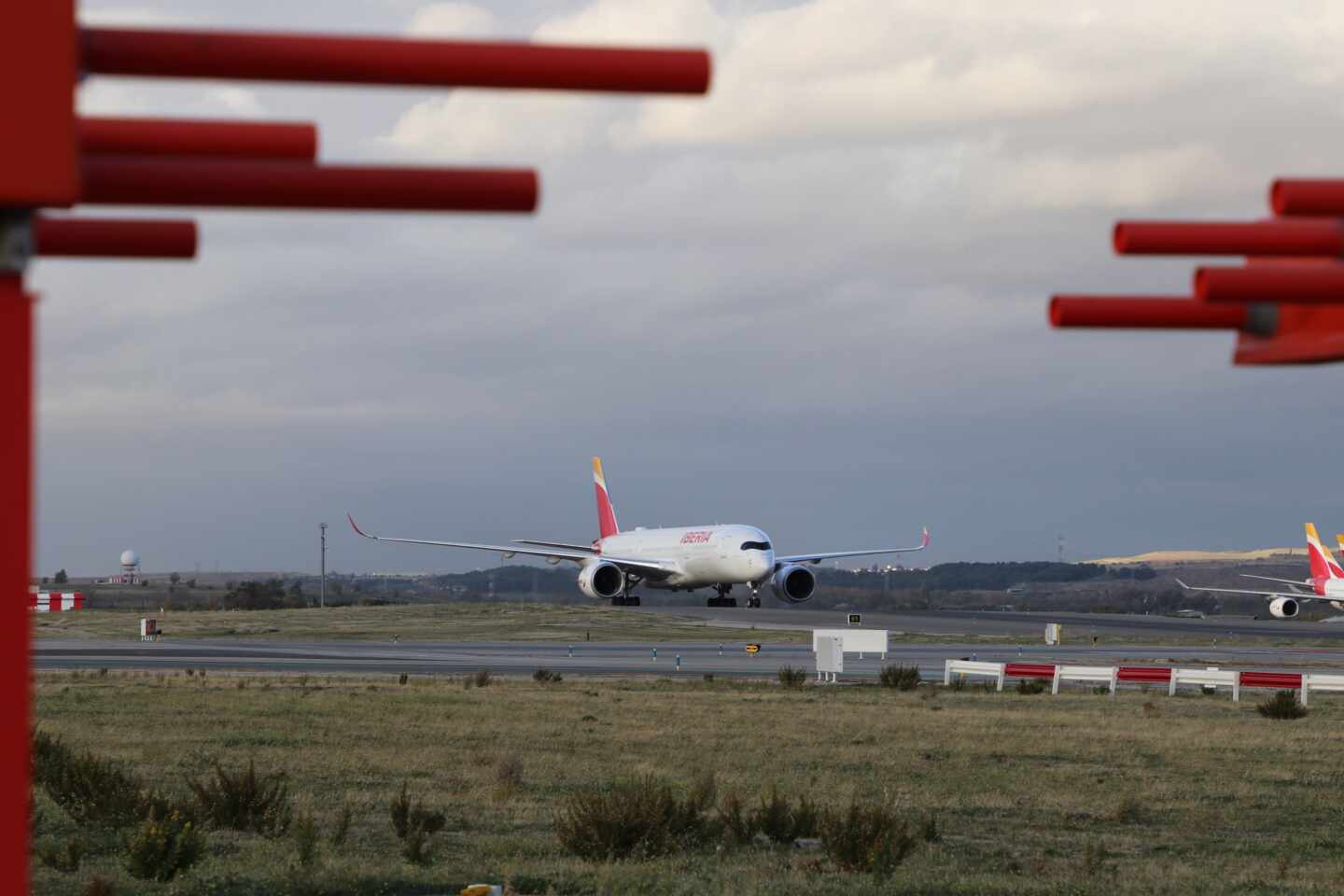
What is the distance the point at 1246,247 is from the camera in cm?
305

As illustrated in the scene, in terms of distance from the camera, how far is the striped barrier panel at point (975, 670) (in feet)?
132

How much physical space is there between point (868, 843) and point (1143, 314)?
13.0 metres

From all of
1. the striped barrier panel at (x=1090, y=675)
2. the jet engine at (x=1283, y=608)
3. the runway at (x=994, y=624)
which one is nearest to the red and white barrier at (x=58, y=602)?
the runway at (x=994, y=624)

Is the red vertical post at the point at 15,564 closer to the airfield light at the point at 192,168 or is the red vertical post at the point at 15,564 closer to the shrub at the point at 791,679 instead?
the airfield light at the point at 192,168

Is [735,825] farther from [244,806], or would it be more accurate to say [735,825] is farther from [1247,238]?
[1247,238]

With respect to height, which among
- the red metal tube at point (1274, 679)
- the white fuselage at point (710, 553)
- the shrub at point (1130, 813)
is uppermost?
the white fuselage at point (710, 553)

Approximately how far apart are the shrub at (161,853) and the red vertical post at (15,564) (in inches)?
490

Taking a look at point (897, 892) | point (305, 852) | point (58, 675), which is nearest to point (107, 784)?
point (305, 852)

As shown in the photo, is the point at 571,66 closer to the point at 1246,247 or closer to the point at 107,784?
the point at 1246,247

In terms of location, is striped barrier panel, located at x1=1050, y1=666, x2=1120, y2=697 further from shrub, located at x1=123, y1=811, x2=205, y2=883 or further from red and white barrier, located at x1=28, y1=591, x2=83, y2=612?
red and white barrier, located at x1=28, y1=591, x2=83, y2=612

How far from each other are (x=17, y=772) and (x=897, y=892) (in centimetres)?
1248

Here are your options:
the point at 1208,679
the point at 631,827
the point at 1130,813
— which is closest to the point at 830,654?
the point at 1208,679

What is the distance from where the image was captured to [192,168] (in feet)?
9.20

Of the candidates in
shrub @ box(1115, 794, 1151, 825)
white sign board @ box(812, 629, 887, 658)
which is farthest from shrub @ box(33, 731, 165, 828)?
white sign board @ box(812, 629, 887, 658)
